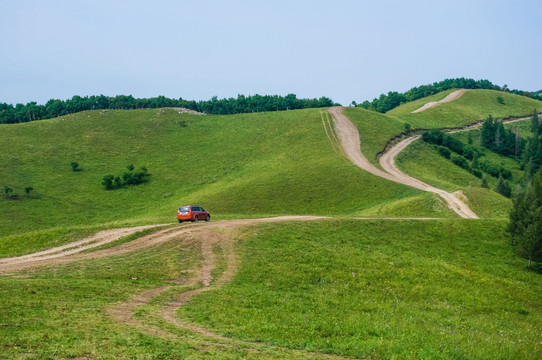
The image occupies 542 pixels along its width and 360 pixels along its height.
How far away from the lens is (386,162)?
10450 centimetres

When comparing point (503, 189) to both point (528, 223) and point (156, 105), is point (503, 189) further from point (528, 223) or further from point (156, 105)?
point (156, 105)

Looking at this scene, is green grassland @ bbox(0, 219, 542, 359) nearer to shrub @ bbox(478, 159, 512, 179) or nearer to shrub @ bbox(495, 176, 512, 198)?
shrub @ bbox(495, 176, 512, 198)

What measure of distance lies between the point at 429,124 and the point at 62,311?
147 meters

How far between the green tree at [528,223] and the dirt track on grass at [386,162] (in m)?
15.8

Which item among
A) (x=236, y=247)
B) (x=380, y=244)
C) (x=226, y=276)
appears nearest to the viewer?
(x=226, y=276)

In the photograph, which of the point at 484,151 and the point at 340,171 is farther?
the point at 484,151

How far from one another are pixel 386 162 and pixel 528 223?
58195 mm

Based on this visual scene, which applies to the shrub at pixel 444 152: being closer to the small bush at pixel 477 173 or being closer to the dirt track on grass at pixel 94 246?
the small bush at pixel 477 173

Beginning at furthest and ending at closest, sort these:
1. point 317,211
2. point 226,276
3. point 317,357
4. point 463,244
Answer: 1. point 317,211
2. point 463,244
3. point 226,276
4. point 317,357

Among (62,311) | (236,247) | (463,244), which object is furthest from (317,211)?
(62,311)

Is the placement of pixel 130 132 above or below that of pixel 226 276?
above

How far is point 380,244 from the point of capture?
45500 mm

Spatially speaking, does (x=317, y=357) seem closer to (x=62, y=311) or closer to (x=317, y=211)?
(x=62, y=311)

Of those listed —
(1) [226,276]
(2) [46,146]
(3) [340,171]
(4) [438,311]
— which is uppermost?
(2) [46,146]
